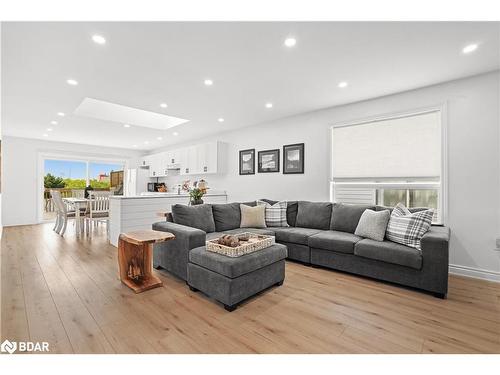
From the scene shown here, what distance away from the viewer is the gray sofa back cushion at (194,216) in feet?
10.9

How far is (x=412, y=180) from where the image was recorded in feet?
11.2

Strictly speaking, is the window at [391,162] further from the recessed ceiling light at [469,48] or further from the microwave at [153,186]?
the microwave at [153,186]

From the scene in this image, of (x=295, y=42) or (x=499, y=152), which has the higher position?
(x=295, y=42)

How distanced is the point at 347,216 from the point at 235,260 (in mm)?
2039

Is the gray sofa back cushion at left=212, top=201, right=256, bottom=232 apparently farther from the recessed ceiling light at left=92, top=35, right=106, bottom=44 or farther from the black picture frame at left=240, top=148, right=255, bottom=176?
the recessed ceiling light at left=92, top=35, right=106, bottom=44

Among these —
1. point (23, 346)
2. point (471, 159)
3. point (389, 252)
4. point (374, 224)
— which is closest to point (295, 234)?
point (374, 224)

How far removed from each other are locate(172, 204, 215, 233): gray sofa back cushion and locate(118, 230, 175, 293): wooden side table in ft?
1.88

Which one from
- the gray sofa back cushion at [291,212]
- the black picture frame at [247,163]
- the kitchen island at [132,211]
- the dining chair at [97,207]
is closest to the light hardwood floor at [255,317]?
the gray sofa back cushion at [291,212]

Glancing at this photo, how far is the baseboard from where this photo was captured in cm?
282

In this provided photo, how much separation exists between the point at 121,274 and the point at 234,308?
1.42 meters

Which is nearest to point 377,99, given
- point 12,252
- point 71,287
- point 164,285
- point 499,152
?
point 499,152

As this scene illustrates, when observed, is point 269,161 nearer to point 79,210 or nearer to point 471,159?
point 471,159
